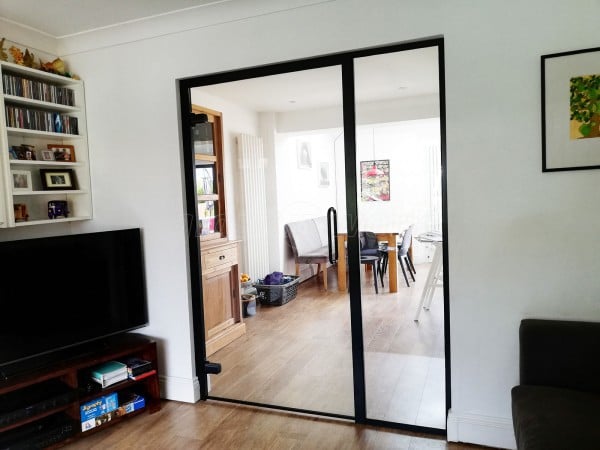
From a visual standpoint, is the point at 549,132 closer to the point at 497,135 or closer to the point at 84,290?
the point at 497,135

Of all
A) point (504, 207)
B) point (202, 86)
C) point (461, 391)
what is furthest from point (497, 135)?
point (202, 86)

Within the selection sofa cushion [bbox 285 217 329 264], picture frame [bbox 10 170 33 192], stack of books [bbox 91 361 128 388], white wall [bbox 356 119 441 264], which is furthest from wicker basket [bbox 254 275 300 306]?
picture frame [bbox 10 170 33 192]

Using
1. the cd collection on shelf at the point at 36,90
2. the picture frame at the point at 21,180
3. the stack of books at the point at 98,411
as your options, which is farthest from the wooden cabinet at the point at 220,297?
the cd collection on shelf at the point at 36,90

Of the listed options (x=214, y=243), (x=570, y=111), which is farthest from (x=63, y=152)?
(x=570, y=111)

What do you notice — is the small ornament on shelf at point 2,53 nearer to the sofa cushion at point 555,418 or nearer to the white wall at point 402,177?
the white wall at point 402,177

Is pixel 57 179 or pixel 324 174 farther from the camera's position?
pixel 57 179

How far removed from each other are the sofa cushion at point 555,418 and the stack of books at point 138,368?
207 cm

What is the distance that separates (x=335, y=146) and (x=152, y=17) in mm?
1379

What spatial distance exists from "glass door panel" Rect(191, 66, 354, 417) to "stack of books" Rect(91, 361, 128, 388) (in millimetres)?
610

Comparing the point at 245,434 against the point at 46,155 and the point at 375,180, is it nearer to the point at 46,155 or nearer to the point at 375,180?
the point at 375,180

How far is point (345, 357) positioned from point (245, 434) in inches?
28.5

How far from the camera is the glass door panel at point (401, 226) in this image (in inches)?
93.0

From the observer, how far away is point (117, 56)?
2883 millimetres

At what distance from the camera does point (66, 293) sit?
2570mm
